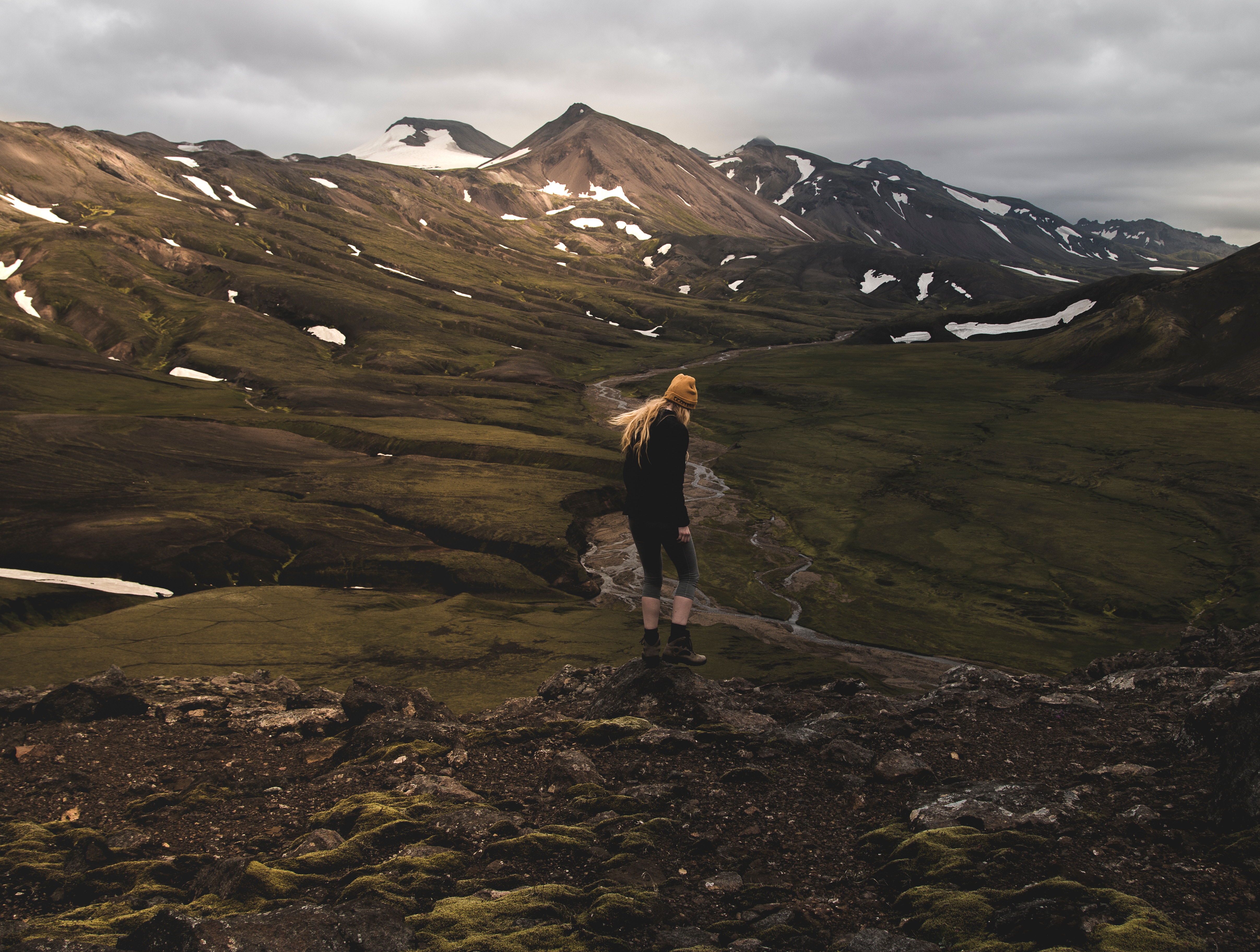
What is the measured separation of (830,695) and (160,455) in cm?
8094

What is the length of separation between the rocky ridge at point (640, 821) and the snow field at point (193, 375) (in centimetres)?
13161

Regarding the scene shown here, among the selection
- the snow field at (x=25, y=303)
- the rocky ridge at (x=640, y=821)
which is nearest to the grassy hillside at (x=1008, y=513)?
the rocky ridge at (x=640, y=821)

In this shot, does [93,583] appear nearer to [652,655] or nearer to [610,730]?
[652,655]

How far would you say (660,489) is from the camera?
15.3m

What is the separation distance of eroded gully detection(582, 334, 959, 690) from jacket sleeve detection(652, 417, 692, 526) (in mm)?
23941

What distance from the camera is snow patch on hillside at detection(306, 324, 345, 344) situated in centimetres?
17450

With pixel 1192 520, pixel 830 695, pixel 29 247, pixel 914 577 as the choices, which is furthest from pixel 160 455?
pixel 29 247

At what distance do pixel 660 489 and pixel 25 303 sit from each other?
634ft

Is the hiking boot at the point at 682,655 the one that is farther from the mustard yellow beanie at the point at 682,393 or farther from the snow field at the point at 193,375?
the snow field at the point at 193,375

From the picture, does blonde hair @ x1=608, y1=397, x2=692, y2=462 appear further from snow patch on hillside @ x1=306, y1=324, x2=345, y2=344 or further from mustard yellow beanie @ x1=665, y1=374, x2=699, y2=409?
snow patch on hillside @ x1=306, y1=324, x2=345, y2=344

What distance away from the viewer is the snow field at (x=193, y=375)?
440 ft

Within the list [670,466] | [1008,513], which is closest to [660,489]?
[670,466]

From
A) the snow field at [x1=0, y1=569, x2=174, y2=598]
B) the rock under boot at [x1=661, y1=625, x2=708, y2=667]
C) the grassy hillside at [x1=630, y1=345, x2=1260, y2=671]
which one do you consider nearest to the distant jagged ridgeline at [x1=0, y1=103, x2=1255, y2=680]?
the snow field at [x1=0, y1=569, x2=174, y2=598]

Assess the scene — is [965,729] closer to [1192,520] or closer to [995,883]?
[995,883]
